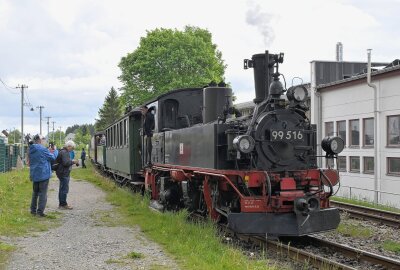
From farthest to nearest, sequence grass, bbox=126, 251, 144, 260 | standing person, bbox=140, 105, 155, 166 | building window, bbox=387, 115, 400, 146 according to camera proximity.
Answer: building window, bbox=387, 115, 400, 146 < standing person, bbox=140, 105, 155, 166 < grass, bbox=126, 251, 144, 260

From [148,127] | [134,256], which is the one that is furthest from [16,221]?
[148,127]

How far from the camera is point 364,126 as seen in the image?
17031 mm

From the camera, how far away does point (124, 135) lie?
1661cm

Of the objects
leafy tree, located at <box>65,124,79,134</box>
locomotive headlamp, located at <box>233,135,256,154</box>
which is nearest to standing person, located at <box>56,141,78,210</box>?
locomotive headlamp, located at <box>233,135,256,154</box>

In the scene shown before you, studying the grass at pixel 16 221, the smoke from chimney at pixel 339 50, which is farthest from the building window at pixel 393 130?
the smoke from chimney at pixel 339 50

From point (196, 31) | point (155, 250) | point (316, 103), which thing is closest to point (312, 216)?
point (155, 250)

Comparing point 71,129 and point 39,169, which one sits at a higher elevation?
point 71,129

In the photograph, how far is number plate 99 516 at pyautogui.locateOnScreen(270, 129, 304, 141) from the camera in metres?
7.76

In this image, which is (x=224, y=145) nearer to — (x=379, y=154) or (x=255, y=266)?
(x=255, y=266)

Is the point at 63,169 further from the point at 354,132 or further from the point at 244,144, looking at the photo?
the point at 354,132

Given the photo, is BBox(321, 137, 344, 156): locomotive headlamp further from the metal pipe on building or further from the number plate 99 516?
the metal pipe on building

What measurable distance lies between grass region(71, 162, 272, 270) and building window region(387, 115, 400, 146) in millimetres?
8508

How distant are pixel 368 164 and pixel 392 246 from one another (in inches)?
381

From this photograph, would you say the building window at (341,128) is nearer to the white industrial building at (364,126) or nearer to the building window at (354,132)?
the white industrial building at (364,126)
